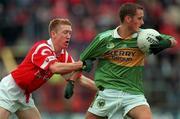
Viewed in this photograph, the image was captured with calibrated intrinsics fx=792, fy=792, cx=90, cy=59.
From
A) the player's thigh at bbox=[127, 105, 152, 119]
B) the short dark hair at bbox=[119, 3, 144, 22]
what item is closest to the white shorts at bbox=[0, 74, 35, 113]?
the player's thigh at bbox=[127, 105, 152, 119]

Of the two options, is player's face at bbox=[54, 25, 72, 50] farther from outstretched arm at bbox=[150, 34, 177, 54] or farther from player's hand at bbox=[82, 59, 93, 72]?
outstretched arm at bbox=[150, 34, 177, 54]

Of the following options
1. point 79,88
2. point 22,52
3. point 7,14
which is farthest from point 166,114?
point 7,14

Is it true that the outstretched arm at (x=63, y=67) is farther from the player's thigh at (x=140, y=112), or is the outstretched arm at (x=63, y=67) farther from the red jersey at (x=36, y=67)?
the player's thigh at (x=140, y=112)

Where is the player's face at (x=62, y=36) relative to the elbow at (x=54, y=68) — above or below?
above

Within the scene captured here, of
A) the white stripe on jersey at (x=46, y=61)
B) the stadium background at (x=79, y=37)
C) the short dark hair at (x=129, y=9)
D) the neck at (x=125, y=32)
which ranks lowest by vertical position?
the stadium background at (x=79, y=37)

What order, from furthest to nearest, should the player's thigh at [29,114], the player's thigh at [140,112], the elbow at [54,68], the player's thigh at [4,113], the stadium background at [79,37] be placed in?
the stadium background at [79,37] < the player's thigh at [29,114] < the player's thigh at [4,113] < the elbow at [54,68] < the player's thigh at [140,112]

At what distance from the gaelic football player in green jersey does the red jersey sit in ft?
1.71

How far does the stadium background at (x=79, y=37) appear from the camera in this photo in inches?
669

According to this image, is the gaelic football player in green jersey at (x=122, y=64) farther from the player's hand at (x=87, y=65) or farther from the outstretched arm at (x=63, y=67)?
the outstretched arm at (x=63, y=67)

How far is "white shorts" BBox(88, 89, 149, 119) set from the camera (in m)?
10.9

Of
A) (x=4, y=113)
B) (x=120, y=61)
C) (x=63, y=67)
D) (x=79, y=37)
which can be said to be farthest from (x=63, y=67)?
(x=79, y=37)

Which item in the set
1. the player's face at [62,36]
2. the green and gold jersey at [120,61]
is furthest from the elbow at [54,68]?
the green and gold jersey at [120,61]

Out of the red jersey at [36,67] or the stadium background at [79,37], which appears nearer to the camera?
the red jersey at [36,67]

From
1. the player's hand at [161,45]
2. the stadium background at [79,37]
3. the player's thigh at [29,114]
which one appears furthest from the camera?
the stadium background at [79,37]
